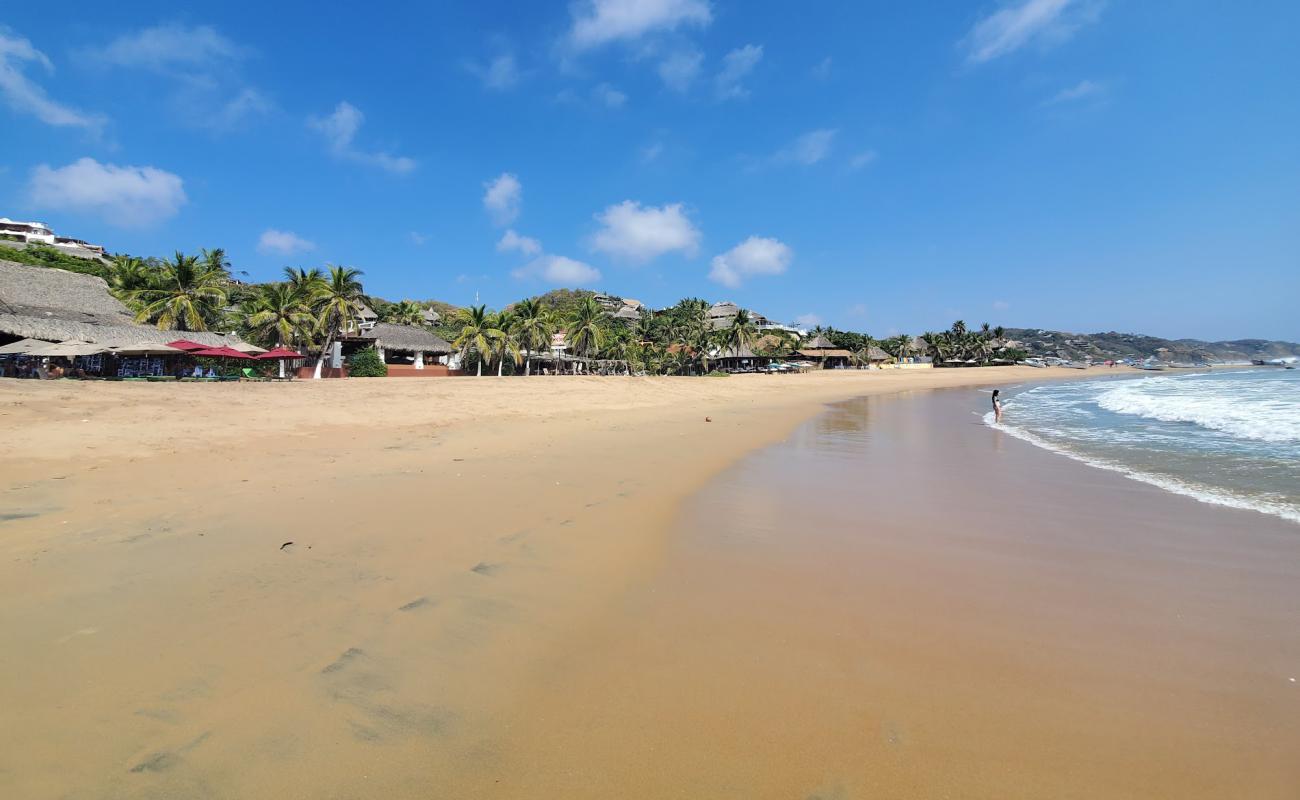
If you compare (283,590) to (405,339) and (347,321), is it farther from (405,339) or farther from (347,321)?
(405,339)

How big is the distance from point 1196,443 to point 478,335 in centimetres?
3967

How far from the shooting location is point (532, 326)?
46.0 meters

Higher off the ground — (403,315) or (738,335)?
(403,315)

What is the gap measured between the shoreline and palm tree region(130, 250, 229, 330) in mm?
27912

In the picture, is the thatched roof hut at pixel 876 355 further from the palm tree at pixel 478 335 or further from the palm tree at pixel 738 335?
the palm tree at pixel 478 335

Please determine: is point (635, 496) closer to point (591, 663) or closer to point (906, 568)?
point (906, 568)

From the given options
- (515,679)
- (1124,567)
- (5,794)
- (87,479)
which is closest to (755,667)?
(515,679)

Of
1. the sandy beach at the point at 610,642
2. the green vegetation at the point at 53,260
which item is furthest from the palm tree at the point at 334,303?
the sandy beach at the point at 610,642

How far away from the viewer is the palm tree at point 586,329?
51.3 meters

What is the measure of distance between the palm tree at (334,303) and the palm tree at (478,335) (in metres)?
7.94

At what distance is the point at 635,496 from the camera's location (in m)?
8.20

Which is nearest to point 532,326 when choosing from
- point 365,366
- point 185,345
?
point 365,366

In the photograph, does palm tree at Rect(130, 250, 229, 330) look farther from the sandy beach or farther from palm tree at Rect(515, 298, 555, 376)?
the sandy beach

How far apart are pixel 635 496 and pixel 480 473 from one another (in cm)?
277
